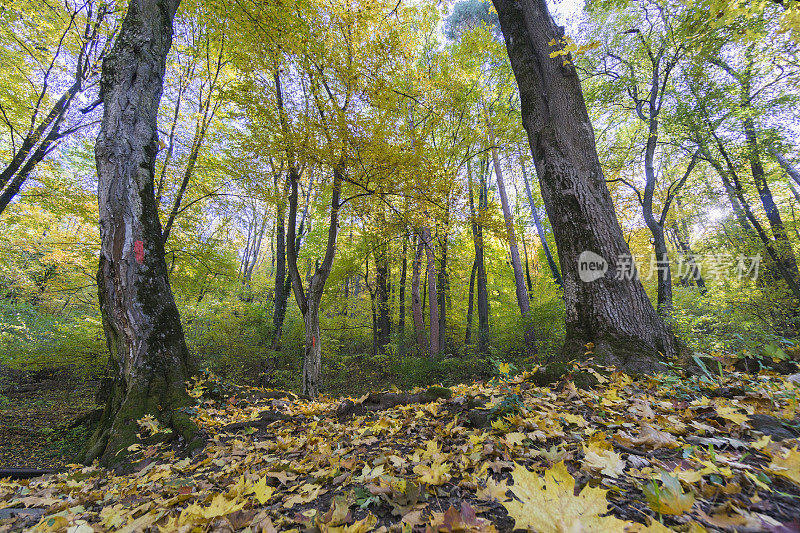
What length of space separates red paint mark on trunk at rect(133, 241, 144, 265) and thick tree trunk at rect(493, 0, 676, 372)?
15.2 feet

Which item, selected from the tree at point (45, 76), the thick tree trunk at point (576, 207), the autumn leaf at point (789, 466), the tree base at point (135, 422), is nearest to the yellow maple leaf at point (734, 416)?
the autumn leaf at point (789, 466)

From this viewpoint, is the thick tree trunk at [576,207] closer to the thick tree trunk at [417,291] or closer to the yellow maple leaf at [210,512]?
the yellow maple leaf at [210,512]

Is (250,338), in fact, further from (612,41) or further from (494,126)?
(612,41)

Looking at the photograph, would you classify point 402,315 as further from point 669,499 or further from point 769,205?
point 769,205

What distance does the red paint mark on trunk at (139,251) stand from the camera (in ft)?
11.0

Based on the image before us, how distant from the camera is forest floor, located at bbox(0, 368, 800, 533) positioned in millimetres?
804

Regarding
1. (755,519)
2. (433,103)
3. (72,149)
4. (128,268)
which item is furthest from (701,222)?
(72,149)

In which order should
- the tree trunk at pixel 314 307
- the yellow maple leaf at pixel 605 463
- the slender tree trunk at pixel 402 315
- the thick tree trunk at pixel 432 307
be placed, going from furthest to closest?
the slender tree trunk at pixel 402 315, the thick tree trunk at pixel 432 307, the tree trunk at pixel 314 307, the yellow maple leaf at pixel 605 463

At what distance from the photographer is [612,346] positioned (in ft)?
9.75

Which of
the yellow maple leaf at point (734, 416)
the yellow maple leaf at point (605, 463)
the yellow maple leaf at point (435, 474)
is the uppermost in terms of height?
the yellow maple leaf at point (734, 416)

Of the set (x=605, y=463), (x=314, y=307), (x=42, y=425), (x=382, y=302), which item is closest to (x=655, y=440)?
(x=605, y=463)

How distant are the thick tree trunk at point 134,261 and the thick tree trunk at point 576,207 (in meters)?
4.22

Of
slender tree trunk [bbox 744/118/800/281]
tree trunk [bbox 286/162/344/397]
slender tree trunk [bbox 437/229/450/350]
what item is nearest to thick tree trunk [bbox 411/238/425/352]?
slender tree trunk [bbox 437/229/450/350]

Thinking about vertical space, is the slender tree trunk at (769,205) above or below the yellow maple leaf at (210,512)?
above
